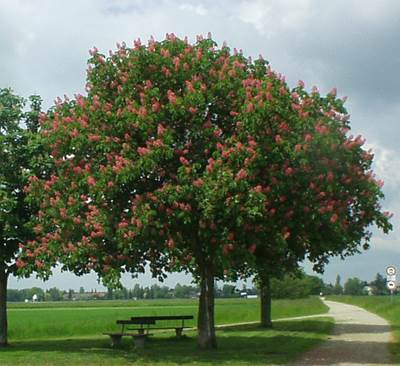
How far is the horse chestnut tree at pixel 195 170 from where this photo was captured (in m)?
17.8

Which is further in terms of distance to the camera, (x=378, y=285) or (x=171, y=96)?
(x=378, y=285)

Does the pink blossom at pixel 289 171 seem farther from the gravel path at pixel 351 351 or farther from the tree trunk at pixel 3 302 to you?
the tree trunk at pixel 3 302

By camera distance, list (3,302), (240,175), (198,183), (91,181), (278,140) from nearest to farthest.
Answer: (240,175) → (198,183) → (278,140) → (91,181) → (3,302)

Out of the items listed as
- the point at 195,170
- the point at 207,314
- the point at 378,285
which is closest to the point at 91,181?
the point at 195,170

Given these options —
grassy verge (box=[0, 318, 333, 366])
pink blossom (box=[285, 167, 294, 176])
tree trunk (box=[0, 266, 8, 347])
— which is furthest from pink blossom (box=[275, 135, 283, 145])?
tree trunk (box=[0, 266, 8, 347])

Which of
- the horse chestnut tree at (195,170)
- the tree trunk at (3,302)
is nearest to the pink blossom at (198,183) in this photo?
the horse chestnut tree at (195,170)

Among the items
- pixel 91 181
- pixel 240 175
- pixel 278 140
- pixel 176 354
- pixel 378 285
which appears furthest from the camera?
pixel 378 285

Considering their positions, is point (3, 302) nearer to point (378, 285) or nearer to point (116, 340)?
point (116, 340)

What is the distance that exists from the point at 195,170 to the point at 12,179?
7.57 metres

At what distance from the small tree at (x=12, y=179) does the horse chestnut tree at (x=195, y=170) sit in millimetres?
2055

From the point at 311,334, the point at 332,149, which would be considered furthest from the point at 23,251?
the point at 311,334

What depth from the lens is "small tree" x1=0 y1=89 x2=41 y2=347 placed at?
72.8 feet

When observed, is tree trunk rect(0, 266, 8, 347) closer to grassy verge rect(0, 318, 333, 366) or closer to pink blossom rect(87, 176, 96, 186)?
grassy verge rect(0, 318, 333, 366)

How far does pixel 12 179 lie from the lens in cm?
2294
